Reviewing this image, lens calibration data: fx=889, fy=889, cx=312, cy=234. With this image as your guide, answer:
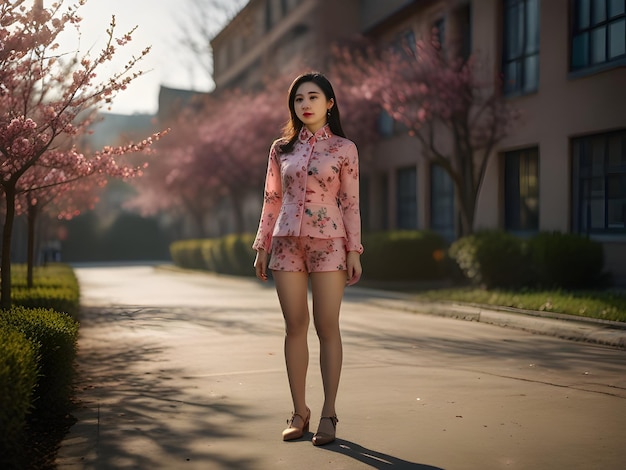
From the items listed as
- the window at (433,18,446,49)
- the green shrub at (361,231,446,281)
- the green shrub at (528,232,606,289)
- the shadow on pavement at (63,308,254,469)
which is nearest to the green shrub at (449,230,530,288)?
the green shrub at (528,232,606,289)

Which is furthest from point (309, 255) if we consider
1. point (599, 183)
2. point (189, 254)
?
point (189, 254)

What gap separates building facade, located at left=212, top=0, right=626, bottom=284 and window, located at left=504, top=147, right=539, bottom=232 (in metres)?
0.02

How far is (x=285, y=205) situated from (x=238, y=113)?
29.6 m

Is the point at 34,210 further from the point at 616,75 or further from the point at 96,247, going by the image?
the point at 96,247

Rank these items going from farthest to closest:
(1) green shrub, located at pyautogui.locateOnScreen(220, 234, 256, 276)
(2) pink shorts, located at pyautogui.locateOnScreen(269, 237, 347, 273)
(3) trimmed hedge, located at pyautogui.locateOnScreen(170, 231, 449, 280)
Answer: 1. (1) green shrub, located at pyautogui.locateOnScreen(220, 234, 256, 276)
2. (3) trimmed hedge, located at pyautogui.locateOnScreen(170, 231, 449, 280)
3. (2) pink shorts, located at pyautogui.locateOnScreen(269, 237, 347, 273)

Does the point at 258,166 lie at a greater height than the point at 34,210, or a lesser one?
greater

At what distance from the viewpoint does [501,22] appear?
71.5 feet

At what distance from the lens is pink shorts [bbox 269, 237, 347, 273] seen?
5241 millimetres

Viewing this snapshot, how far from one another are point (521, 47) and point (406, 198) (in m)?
7.60

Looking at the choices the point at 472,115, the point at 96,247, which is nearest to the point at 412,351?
the point at 472,115

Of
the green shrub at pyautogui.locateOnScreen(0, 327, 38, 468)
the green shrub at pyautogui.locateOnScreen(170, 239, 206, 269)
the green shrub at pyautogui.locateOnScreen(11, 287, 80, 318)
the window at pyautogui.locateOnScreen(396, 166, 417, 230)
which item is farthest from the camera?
the green shrub at pyautogui.locateOnScreen(170, 239, 206, 269)

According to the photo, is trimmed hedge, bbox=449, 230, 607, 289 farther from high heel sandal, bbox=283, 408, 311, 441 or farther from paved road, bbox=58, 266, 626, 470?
high heel sandal, bbox=283, 408, 311, 441

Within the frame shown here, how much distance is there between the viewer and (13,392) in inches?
165

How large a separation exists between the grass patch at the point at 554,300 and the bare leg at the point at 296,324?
7.12m
